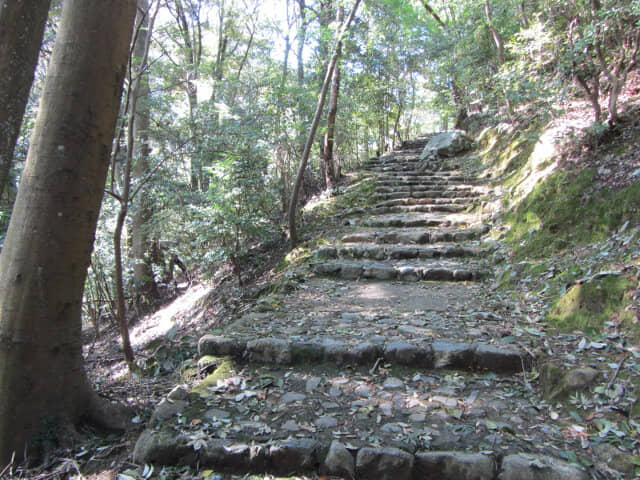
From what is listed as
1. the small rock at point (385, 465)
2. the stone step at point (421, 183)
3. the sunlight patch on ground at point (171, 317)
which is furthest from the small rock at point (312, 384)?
the stone step at point (421, 183)

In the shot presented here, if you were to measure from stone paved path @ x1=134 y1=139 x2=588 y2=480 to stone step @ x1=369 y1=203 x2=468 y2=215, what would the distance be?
261 centimetres

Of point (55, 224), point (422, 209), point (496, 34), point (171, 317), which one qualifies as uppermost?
point (496, 34)

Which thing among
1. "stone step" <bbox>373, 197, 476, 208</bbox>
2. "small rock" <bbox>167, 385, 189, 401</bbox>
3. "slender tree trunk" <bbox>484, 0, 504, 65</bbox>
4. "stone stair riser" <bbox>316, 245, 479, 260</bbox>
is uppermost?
"slender tree trunk" <bbox>484, 0, 504, 65</bbox>

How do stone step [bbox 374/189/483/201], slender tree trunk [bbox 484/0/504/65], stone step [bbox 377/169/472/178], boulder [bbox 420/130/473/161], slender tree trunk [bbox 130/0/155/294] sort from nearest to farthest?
stone step [bbox 374/189/483/201] < slender tree trunk [bbox 130/0/155/294] < slender tree trunk [bbox 484/0/504/65] < stone step [bbox 377/169/472/178] < boulder [bbox 420/130/473/161]

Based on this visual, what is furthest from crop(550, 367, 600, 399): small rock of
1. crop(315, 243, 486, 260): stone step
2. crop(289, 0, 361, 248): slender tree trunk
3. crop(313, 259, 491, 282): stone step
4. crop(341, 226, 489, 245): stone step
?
crop(289, 0, 361, 248): slender tree trunk

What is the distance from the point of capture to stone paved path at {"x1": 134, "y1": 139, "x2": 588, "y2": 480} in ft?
5.47

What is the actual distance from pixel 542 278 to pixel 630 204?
39.1 inches

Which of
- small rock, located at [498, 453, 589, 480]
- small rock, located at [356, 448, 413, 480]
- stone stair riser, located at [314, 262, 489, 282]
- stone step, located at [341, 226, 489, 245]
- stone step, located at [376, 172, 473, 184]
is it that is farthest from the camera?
stone step, located at [376, 172, 473, 184]

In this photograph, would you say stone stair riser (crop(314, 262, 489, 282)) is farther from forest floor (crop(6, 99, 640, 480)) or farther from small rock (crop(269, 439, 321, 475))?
small rock (crop(269, 439, 321, 475))

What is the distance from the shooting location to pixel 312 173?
9.31m

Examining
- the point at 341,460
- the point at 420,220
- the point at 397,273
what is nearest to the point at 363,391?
the point at 341,460

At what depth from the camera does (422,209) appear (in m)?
6.90

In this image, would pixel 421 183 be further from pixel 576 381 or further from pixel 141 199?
pixel 576 381

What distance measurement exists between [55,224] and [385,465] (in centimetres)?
205
